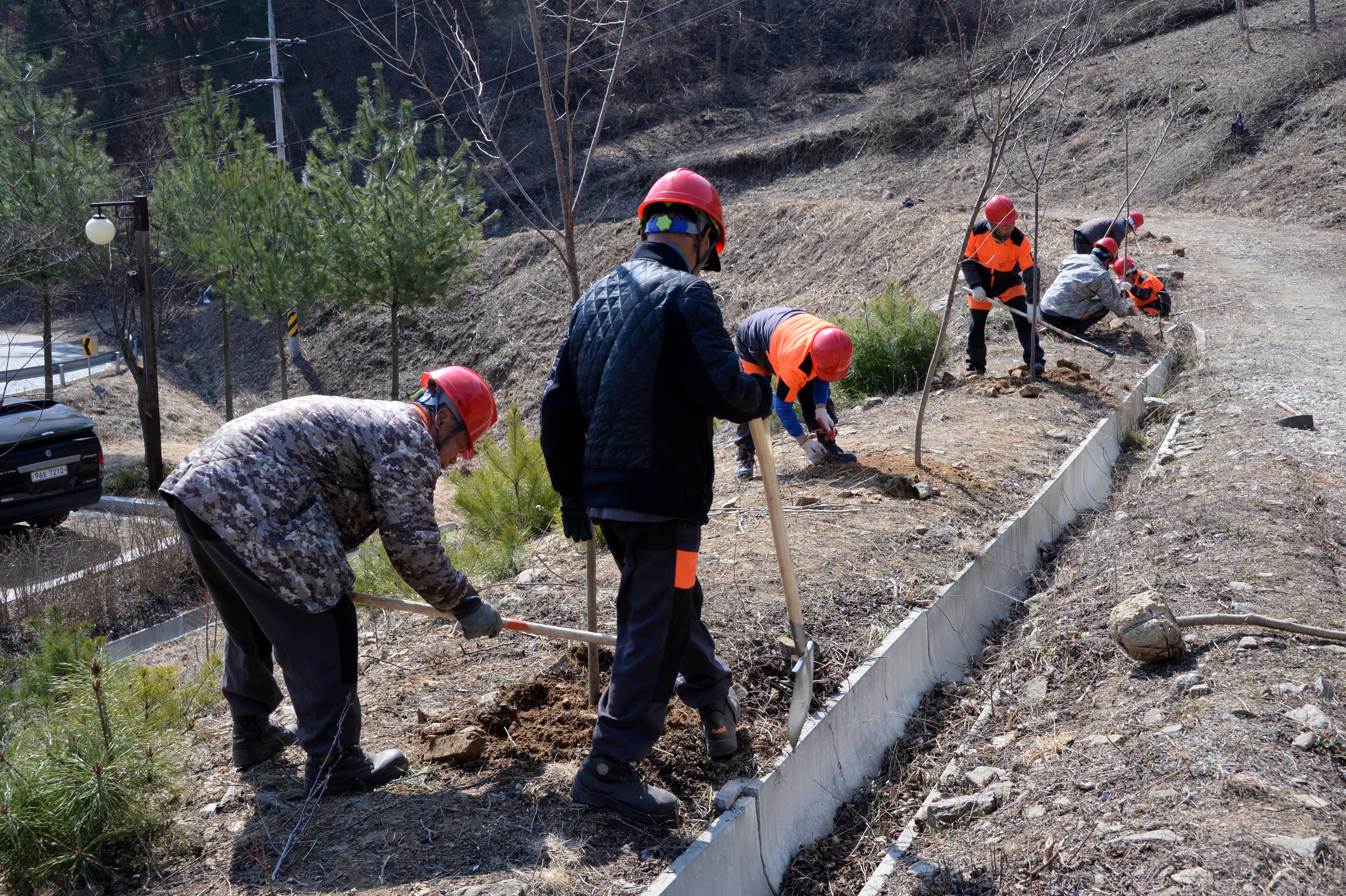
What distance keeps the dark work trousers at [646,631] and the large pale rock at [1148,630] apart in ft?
6.37

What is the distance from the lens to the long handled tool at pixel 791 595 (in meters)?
3.28

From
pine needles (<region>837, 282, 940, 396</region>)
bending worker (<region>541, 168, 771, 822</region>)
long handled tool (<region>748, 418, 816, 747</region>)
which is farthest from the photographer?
pine needles (<region>837, 282, 940, 396</region>)

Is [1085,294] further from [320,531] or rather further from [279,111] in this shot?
[279,111]

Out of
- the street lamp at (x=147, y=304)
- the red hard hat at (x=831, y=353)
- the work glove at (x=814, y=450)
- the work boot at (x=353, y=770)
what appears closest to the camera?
the work boot at (x=353, y=770)

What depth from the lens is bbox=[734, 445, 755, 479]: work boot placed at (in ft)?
21.6

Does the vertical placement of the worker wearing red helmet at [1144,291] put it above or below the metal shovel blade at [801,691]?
above

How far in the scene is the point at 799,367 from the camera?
226 inches

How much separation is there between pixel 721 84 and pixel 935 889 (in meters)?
30.2

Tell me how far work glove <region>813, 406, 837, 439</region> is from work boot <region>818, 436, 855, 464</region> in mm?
53

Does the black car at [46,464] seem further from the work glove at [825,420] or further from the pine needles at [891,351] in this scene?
the pine needles at [891,351]

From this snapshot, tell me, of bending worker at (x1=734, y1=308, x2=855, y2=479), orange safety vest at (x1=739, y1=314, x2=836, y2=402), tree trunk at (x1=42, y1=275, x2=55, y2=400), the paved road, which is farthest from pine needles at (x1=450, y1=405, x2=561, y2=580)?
the paved road

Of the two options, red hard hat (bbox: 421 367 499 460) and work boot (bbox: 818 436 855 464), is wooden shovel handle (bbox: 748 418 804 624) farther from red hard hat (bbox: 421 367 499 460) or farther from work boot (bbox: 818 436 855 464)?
work boot (bbox: 818 436 855 464)

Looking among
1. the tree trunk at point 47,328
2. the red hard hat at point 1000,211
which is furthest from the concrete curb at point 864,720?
the tree trunk at point 47,328

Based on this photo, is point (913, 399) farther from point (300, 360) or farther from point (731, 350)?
point (300, 360)
